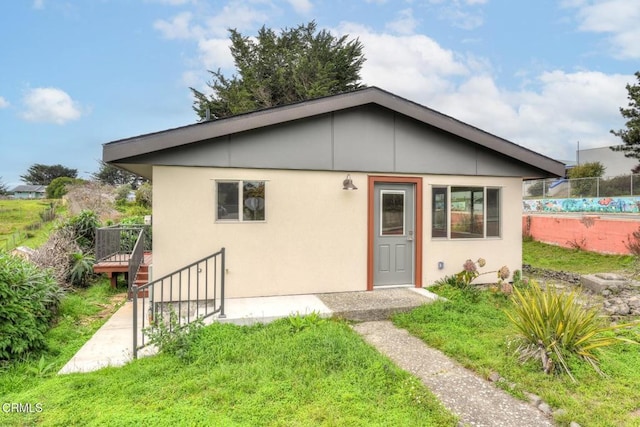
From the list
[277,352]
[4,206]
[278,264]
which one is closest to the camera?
[277,352]

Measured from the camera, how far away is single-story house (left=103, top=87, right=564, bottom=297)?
5.78 m

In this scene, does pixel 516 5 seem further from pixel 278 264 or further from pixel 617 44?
pixel 278 264

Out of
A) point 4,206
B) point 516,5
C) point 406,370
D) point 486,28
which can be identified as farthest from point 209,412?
point 4,206

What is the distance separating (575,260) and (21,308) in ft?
49.5

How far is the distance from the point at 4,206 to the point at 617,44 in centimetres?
3710

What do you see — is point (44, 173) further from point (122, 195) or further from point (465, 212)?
point (465, 212)

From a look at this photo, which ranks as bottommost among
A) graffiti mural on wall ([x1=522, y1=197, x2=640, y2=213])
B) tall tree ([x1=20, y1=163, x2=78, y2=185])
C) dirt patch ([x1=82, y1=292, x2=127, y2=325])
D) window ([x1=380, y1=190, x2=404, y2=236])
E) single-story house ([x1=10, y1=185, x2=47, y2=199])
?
dirt patch ([x1=82, y1=292, x2=127, y2=325])

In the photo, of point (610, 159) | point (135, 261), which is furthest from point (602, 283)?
point (610, 159)

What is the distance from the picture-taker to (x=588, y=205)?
14492mm

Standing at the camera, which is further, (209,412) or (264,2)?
(264,2)

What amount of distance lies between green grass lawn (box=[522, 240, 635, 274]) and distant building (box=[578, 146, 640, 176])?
1989cm

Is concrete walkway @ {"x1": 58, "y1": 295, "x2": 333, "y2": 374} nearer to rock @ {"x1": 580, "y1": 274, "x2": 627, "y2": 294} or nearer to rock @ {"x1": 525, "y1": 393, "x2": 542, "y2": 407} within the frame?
rock @ {"x1": 525, "y1": 393, "x2": 542, "y2": 407}

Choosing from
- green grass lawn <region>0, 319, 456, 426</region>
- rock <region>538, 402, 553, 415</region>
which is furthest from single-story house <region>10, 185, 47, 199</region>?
rock <region>538, 402, 553, 415</region>

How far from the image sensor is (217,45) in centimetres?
2589
